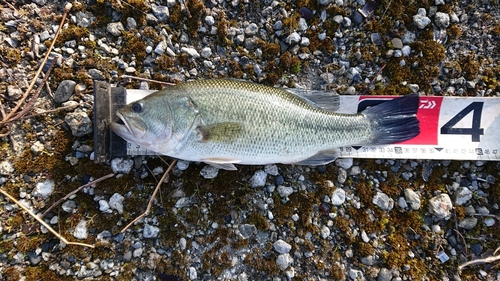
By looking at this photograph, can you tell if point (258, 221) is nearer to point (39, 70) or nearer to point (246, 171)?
point (246, 171)

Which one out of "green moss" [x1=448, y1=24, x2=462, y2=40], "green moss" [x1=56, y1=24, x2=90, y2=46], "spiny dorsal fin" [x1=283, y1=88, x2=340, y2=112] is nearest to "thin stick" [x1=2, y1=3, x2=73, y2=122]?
"green moss" [x1=56, y1=24, x2=90, y2=46]

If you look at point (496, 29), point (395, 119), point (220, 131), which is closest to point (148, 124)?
point (220, 131)

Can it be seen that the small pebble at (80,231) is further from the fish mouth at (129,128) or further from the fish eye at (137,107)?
the fish eye at (137,107)

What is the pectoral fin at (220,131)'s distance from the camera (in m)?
3.15

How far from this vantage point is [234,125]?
10.4 feet

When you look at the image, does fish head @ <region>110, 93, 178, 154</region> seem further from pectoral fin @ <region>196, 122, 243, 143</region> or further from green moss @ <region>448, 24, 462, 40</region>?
green moss @ <region>448, 24, 462, 40</region>

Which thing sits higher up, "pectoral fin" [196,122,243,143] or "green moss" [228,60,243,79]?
"green moss" [228,60,243,79]

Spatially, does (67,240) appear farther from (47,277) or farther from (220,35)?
(220,35)

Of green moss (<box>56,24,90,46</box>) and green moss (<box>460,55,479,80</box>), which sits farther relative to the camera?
green moss (<box>460,55,479,80</box>)

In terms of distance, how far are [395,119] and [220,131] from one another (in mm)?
2196

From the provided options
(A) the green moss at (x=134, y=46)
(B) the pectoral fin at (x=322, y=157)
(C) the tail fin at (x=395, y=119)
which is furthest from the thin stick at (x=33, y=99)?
(C) the tail fin at (x=395, y=119)

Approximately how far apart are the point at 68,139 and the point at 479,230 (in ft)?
18.0

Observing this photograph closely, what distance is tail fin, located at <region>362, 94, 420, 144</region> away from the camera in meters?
3.54

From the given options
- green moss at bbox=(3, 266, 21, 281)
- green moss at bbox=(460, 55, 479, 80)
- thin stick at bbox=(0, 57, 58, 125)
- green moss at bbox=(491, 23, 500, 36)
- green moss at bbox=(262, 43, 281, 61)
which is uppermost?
green moss at bbox=(491, 23, 500, 36)
